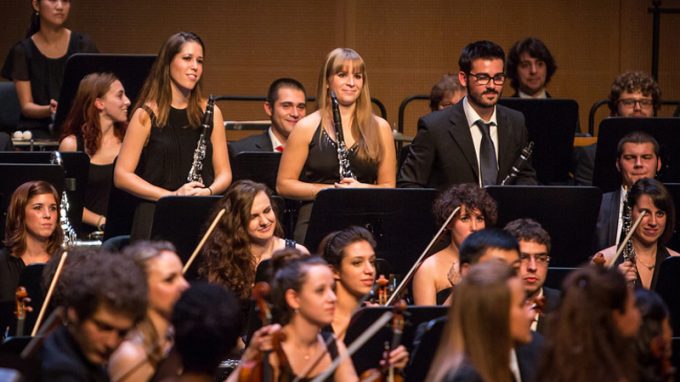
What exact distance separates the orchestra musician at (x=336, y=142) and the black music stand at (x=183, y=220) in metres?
0.39

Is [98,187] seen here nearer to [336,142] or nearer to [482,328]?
[336,142]

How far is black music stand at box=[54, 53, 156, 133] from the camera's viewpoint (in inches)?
190

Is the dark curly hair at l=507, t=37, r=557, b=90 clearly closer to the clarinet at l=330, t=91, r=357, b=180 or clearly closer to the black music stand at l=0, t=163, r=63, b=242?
the clarinet at l=330, t=91, r=357, b=180

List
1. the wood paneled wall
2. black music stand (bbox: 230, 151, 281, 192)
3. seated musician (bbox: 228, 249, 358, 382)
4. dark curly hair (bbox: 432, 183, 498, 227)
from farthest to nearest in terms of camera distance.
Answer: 1. the wood paneled wall
2. black music stand (bbox: 230, 151, 281, 192)
3. dark curly hair (bbox: 432, 183, 498, 227)
4. seated musician (bbox: 228, 249, 358, 382)

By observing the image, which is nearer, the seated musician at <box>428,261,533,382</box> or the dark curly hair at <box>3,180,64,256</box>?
the seated musician at <box>428,261,533,382</box>

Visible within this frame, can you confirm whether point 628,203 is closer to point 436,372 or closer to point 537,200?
point 537,200

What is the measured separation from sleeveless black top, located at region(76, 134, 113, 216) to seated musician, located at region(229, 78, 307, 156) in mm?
639

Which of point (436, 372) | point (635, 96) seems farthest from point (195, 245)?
point (635, 96)

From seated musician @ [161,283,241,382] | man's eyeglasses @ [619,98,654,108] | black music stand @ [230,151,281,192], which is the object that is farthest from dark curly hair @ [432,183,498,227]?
seated musician @ [161,283,241,382]

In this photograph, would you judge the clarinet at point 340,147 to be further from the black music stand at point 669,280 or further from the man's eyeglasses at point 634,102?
the man's eyeglasses at point 634,102

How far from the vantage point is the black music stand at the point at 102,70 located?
4816 millimetres

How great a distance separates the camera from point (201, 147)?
13.5 ft

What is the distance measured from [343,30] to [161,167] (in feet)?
9.52

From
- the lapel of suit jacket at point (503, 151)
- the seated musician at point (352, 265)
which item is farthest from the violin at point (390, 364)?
the lapel of suit jacket at point (503, 151)
